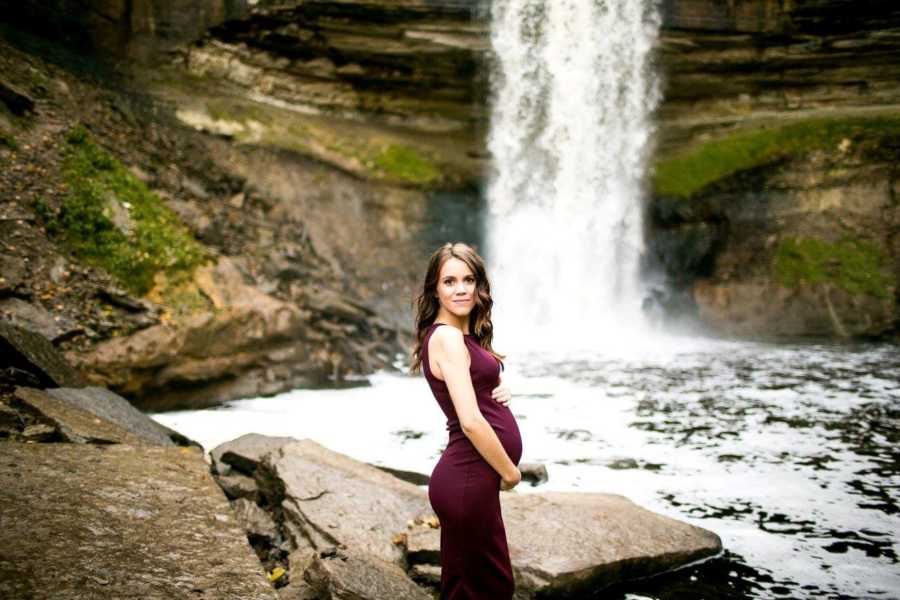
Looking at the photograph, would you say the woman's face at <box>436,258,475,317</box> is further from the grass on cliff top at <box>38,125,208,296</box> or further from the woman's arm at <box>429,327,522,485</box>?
the grass on cliff top at <box>38,125,208,296</box>

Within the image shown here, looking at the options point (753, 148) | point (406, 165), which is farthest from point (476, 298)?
point (753, 148)

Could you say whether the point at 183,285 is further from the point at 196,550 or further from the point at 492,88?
the point at 492,88

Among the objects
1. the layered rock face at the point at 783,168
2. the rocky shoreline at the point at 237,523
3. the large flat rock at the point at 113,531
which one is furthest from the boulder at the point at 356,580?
the layered rock face at the point at 783,168

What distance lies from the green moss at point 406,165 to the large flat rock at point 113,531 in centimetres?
1486

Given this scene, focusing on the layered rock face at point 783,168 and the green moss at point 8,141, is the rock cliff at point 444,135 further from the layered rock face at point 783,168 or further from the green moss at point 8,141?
the green moss at point 8,141

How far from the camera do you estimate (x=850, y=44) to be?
57.8 ft

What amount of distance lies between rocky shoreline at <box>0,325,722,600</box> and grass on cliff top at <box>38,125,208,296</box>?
13.0ft

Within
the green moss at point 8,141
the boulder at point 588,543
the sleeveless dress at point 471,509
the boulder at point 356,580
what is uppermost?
A: the green moss at point 8,141

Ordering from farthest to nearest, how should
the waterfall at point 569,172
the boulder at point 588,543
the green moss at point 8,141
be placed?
the waterfall at point 569,172 → the green moss at point 8,141 → the boulder at point 588,543

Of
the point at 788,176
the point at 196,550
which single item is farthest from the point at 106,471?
the point at 788,176

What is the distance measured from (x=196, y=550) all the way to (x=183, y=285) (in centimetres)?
782

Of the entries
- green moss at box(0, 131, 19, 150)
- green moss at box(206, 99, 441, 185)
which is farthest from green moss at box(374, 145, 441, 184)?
green moss at box(0, 131, 19, 150)

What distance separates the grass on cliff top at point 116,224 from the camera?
32.6ft

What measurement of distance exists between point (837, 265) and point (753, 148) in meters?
3.97
